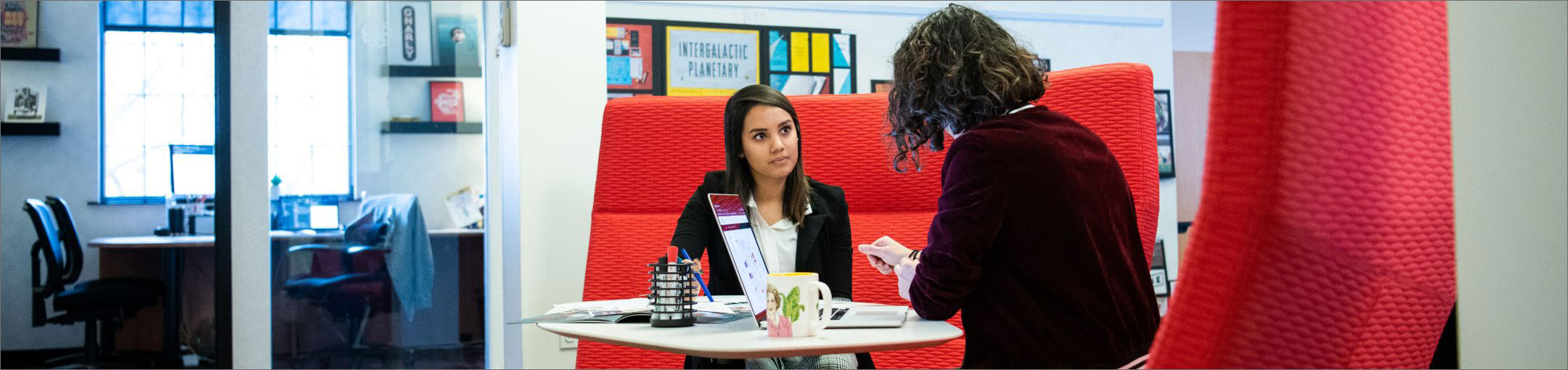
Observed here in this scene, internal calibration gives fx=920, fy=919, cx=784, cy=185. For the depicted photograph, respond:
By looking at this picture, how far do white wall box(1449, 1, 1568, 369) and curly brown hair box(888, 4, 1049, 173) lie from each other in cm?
80

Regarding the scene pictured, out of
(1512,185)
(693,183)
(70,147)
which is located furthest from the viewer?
(70,147)

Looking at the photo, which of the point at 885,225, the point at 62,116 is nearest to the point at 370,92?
the point at 885,225

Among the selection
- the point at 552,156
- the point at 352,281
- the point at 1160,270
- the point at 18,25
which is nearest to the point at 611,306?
the point at 552,156

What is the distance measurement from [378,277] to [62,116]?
325 centimetres

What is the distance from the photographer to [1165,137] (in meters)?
4.42

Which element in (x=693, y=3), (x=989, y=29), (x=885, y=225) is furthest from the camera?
(x=693, y=3)

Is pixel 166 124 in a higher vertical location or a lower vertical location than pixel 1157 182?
Answer: higher

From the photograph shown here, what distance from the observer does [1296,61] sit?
454 millimetres

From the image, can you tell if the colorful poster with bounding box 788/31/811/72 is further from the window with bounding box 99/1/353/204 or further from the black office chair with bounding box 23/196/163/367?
the black office chair with bounding box 23/196/163/367

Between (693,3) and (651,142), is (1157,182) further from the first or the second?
(693,3)

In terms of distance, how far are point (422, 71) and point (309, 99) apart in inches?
18.0

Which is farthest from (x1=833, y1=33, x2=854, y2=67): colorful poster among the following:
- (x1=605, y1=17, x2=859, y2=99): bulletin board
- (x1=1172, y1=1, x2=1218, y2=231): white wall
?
(x1=1172, y1=1, x2=1218, y2=231): white wall

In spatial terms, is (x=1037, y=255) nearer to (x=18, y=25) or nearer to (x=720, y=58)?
(x=720, y=58)

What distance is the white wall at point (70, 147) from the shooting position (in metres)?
5.57
